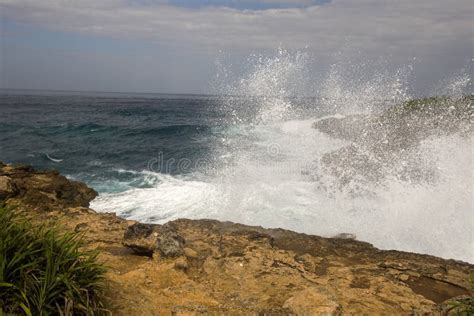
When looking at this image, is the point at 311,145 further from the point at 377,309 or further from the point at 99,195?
the point at 377,309

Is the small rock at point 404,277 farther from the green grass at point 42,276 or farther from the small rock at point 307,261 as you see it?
the green grass at point 42,276

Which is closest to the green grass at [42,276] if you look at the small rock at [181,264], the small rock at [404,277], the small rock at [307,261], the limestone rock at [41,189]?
the small rock at [181,264]

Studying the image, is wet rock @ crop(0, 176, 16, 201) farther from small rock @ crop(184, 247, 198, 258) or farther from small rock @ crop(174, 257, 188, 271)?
small rock @ crop(174, 257, 188, 271)

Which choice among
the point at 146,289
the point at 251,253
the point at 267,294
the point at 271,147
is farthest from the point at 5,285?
the point at 271,147

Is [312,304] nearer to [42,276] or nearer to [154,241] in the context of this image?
[154,241]

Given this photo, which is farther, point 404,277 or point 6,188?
point 6,188

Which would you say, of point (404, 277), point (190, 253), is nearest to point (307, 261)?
point (404, 277)

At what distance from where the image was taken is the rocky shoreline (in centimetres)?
415

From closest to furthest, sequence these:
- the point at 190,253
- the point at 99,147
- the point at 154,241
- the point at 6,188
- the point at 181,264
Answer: the point at 181,264
the point at 154,241
the point at 190,253
the point at 6,188
the point at 99,147

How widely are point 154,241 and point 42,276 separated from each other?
211 cm

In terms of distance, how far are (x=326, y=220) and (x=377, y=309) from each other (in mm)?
5966

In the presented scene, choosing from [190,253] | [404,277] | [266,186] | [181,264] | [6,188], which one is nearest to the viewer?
[181,264]

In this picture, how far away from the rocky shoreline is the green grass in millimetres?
441

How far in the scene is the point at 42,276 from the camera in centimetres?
335
